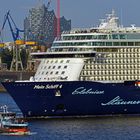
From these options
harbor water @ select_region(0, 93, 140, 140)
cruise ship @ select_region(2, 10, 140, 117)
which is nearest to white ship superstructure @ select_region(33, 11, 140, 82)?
cruise ship @ select_region(2, 10, 140, 117)

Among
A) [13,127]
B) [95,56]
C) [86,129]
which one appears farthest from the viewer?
Result: [95,56]

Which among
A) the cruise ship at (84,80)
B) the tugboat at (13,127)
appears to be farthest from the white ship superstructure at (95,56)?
the tugboat at (13,127)

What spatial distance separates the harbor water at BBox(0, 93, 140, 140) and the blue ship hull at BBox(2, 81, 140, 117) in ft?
2.70

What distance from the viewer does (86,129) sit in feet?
214

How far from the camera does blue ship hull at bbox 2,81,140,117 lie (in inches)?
2803

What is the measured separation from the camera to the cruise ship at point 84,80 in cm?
7131

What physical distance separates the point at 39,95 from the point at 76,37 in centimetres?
565

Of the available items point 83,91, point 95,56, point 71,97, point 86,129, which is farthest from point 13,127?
point 95,56

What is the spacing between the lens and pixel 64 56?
7188 cm

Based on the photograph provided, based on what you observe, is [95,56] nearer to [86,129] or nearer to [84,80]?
[84,80]

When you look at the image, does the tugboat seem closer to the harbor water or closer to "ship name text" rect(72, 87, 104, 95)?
the harbor water

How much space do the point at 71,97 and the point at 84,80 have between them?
1.68 m

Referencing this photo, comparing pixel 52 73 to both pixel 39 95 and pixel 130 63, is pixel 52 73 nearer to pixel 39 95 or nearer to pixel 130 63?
pixel 39 95

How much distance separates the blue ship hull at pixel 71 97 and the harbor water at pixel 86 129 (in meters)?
0.82
